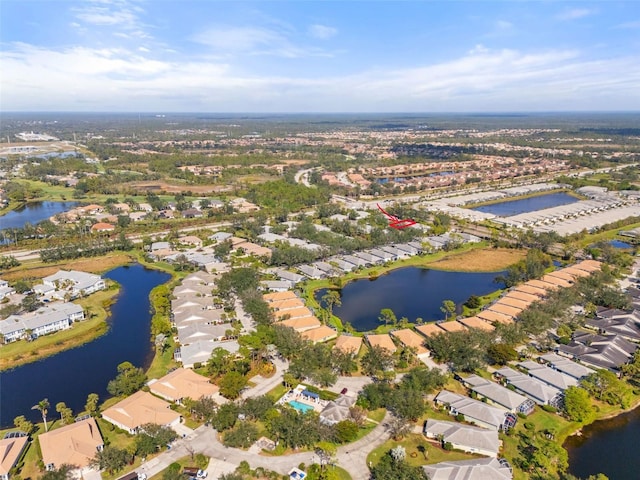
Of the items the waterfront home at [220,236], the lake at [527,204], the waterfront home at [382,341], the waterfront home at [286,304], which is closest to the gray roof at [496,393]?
the waterfront home at [382,341]

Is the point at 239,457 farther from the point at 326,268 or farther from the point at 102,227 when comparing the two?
the point at 102,227

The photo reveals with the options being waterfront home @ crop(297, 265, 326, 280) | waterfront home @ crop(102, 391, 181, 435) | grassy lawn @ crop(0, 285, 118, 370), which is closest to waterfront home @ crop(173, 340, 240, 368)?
waterfront home @ crop(102, 391, 181, 435)

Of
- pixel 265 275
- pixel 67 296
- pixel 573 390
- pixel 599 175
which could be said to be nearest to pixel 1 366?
pixel 67 296

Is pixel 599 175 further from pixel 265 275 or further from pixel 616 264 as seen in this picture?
pixel 265 275

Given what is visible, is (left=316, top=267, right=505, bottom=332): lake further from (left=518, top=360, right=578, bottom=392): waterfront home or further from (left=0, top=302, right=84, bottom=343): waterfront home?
(left=0, top=302, right=84, bottom=343): waterfront home

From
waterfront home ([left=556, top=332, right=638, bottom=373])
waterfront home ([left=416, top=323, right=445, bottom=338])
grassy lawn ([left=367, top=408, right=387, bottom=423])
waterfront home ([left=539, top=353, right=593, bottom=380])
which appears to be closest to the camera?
grassy lawn ([left=367, top=408, right=387, bottom=423])

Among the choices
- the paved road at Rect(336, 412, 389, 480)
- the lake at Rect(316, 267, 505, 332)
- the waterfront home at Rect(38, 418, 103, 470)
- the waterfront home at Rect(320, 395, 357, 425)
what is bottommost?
the lake at Rect(316, 267, 505, 332)
